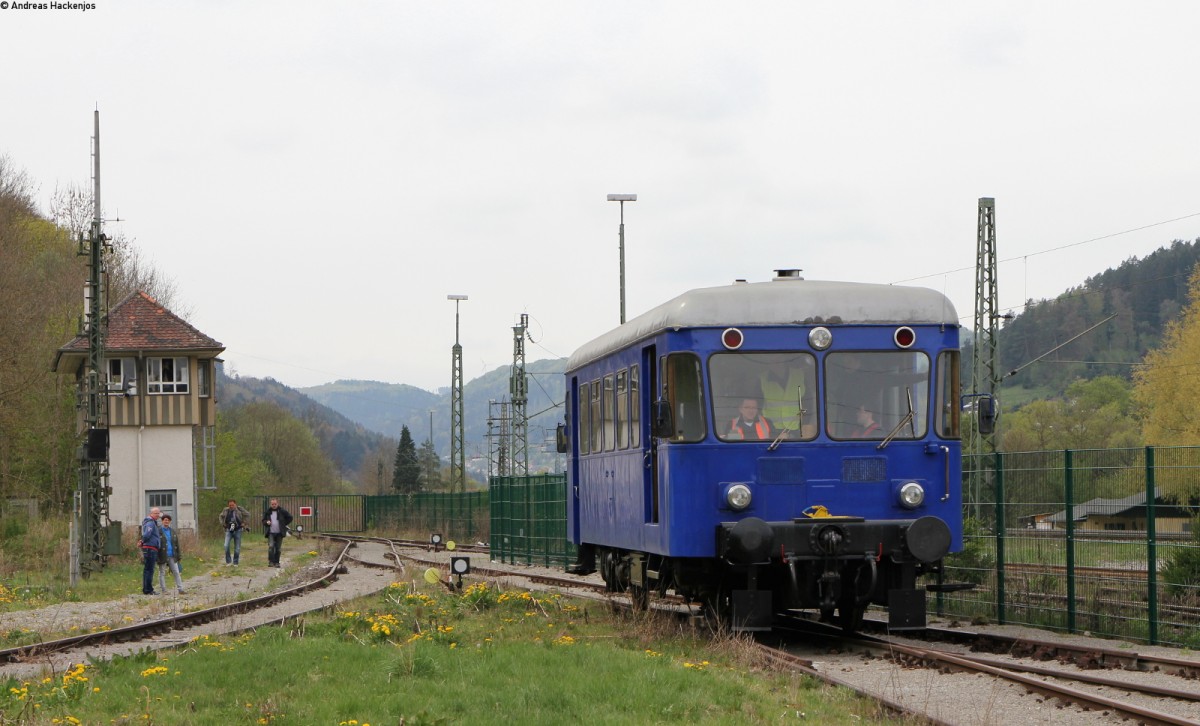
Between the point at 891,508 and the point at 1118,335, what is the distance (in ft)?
380

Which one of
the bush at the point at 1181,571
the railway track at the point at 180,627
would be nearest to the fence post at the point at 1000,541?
the bush at the point at 1181,571

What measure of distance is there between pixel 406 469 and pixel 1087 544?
118 meters

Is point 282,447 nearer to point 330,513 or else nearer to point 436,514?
point 330,513

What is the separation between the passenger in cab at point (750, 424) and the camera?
13.5 m

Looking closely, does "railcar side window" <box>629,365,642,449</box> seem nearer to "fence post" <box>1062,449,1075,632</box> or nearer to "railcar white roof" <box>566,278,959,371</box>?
"railcar white roof" <box>566,278,959,371</box>

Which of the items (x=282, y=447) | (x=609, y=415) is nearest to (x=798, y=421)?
(x=609, y=415)

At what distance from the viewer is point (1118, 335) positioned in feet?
402

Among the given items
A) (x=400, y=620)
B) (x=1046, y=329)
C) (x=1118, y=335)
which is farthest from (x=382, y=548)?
(x=1118, y=335)

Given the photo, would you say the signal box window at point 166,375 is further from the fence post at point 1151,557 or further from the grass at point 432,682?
the fence post at point 1151,557

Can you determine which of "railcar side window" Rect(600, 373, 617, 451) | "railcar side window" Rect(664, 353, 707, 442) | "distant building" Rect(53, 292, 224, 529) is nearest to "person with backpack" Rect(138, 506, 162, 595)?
"railcar side window" Rect(600, 373, 617, 451)

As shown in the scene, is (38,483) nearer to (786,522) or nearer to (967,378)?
(967,378)

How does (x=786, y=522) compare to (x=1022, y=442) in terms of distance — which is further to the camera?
(x=1022, y=442)

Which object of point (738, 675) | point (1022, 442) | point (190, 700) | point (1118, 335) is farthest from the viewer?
point (1118, 335)

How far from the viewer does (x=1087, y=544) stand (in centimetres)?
1415
